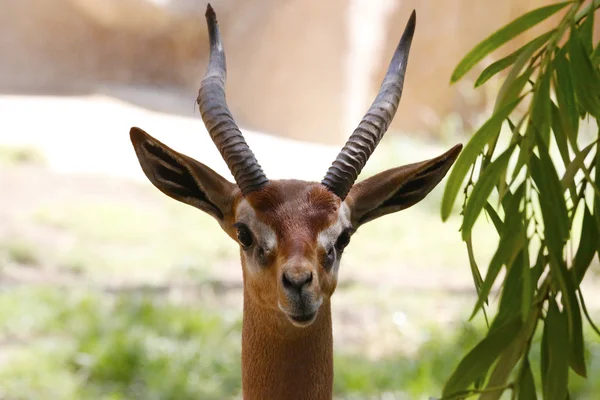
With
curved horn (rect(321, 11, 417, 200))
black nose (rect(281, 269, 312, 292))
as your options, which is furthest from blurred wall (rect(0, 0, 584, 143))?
black nose (rect(281, 269, 312, 292))

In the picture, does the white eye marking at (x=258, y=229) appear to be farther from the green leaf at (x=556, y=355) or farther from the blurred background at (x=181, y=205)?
the blurred background at (x=181, y=205)

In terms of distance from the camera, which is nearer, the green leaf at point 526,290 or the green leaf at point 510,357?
the green leaf at point 526,290

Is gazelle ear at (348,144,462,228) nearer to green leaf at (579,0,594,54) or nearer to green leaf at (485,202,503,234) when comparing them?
green leaf at (485,202,503,234)

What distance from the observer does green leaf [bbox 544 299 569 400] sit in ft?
5.71

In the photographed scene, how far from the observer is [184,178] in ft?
8.77

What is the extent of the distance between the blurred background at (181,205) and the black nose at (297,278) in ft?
4.69

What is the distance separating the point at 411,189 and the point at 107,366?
8.89 ft

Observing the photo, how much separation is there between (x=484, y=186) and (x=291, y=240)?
0.68 meters

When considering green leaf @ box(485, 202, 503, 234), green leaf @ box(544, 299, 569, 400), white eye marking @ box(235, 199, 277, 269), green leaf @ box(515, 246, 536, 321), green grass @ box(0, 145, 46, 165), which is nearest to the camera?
green leaf @ box(515, 246, 536, 321)

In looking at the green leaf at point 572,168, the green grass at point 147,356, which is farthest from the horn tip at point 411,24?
the green grass at point 147,356

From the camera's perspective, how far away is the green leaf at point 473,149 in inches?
71.6

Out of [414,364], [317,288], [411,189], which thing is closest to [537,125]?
[317,288]

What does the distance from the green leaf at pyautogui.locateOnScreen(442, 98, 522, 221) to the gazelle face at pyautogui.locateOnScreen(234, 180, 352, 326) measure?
0.46 meters

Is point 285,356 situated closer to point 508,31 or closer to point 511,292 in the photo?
point 511,292
